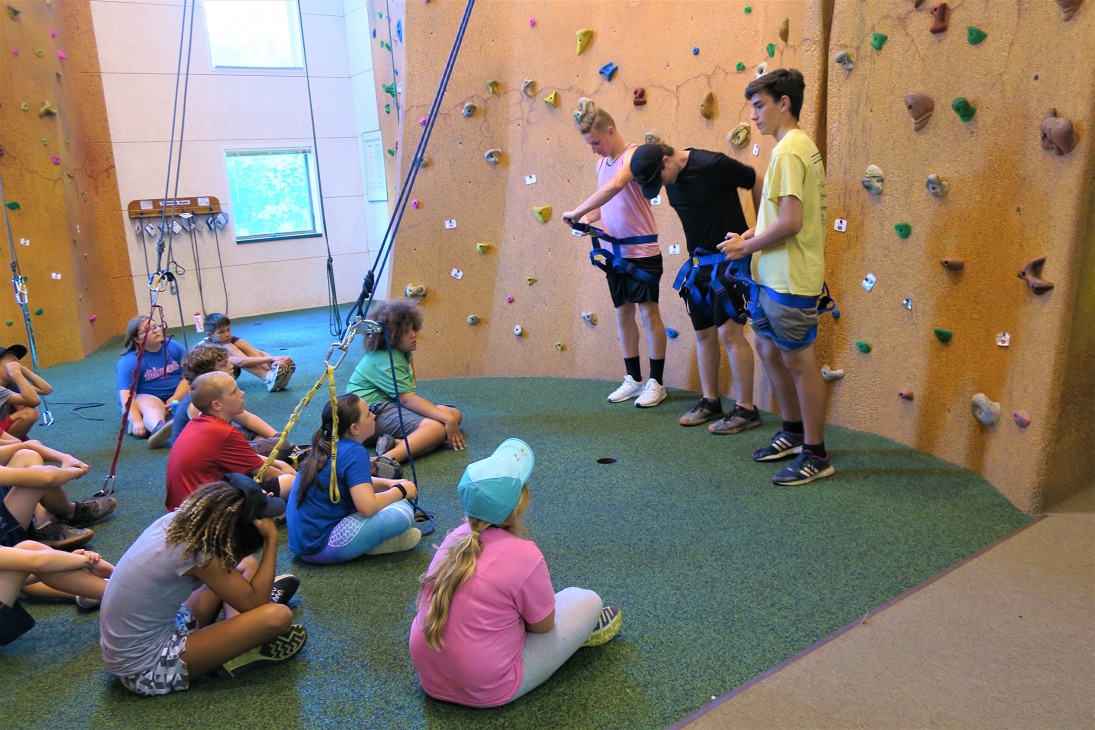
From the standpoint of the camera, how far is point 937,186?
117 inches

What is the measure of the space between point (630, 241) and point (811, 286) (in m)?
Result: 1.33

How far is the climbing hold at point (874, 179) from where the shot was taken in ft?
10.6

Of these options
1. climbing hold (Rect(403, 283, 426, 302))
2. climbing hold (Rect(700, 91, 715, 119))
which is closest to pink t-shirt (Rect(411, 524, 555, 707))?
climbing hold (Rect(700, 91, 715, 119))

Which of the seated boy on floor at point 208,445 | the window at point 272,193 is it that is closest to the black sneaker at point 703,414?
the seated boy on floor at point 208,445

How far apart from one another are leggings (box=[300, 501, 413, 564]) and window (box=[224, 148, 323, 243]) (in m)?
6.79

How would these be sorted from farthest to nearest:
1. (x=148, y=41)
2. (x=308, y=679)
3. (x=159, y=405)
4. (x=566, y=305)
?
(x=148, y=41), (x=566, y=305), (x=159, y=405), (x=308, y=679)

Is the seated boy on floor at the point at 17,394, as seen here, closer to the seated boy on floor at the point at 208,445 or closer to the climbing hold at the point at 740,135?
the seated boy on floor at the point at 208,445

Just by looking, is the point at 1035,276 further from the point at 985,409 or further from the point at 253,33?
the point at 253,33

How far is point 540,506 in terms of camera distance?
9.87ft

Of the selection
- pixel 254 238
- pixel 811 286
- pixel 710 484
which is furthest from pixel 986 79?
pixel 254 238

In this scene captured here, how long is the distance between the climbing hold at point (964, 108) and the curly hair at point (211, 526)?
8.91ft

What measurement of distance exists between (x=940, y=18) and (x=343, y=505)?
9.08ft

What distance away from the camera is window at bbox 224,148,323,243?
8.58 m

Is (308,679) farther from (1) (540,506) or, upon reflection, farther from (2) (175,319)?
(2) (175,319)
